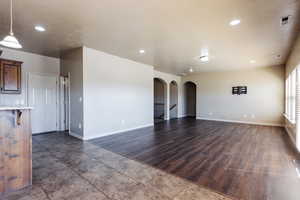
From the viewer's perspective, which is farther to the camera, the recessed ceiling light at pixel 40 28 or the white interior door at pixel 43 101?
the white interior door at pixel 43 101

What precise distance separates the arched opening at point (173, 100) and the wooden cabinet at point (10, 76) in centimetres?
787

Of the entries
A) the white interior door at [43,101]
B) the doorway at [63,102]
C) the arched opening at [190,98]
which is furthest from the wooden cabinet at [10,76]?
the arched opening at [190,98]

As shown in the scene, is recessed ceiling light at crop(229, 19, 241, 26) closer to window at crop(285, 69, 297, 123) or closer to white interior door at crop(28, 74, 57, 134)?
window at crop(285, 69, 297, 123)

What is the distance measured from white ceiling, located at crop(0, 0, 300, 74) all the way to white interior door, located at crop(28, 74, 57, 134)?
3.55ft

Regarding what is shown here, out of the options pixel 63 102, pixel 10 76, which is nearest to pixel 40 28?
pixel 10 76

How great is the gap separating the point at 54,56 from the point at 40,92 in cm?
140

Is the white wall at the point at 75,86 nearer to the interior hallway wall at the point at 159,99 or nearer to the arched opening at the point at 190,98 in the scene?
the interior hallway wall at the point at 159,99

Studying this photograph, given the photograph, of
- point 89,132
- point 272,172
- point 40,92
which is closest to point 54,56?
point 40,92

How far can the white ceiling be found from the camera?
2426 mm

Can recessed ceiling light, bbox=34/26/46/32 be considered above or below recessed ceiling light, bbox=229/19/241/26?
above

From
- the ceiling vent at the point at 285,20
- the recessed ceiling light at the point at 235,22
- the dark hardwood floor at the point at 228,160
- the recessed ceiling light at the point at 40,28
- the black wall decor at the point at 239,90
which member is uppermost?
the recessed ceiling light at the point at 40,28

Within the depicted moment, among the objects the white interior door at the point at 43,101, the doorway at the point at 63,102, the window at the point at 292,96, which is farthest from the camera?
the doorway at the point at 63,102

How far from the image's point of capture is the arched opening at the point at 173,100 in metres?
10.1

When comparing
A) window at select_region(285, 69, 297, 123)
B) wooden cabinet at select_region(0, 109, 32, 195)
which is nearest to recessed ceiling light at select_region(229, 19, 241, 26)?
window at select_region(285, 69, 297, 123)
